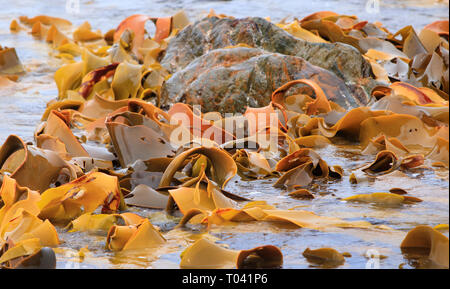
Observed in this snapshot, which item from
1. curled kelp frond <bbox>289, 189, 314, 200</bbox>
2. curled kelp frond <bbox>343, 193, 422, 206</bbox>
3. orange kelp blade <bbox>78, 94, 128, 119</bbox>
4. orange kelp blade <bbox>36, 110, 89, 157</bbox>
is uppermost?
curled kelp frond <bbox>343, 193, 422, 206</bbox>

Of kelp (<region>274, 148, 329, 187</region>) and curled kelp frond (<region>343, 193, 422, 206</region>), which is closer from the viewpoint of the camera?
curled kelp frond (<region>343, 193, 422, 206</region>)

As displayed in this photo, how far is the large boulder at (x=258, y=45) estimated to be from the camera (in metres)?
3.19

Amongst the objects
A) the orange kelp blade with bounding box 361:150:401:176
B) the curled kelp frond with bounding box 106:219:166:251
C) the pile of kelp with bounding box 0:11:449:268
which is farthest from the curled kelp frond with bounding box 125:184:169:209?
the orange kelp blade with bounding box 361:150:401:176

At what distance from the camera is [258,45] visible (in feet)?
11.5

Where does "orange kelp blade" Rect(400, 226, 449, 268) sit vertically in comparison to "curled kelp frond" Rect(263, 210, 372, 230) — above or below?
above

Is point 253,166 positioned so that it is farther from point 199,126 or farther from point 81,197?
point 81,197

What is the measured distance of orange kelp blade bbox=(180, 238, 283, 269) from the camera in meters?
1.42

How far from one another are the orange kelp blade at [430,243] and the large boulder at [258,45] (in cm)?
183

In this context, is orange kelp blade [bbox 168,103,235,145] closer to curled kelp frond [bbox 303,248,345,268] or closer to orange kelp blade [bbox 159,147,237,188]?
orange kelp blade [bbox 159,147,237,188]

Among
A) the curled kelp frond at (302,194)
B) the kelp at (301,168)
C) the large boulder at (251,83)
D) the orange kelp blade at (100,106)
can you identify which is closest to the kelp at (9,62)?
the orange kelp blade at (100,106)

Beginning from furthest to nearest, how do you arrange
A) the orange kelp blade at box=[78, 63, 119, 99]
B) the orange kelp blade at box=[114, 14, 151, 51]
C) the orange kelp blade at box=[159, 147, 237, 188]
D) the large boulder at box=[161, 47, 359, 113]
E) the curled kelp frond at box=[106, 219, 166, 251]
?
1. the orange kelp blade at box=[114, 14, 151, 51]
2. the orange kelp blade at box=[78, 63, 119, 99]
3. the large boulder at box=[161, 47, 359, 113]
4. the orange kelp blade at box=[159, 147, 237, 188]
5. the curled kelp frond at box=[106, 219, 166, 251]

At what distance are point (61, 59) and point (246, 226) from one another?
11.7ft

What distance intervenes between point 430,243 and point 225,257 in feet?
1.54

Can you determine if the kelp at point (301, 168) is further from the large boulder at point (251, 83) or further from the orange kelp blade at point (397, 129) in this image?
the large boulder at point (251, 83)
